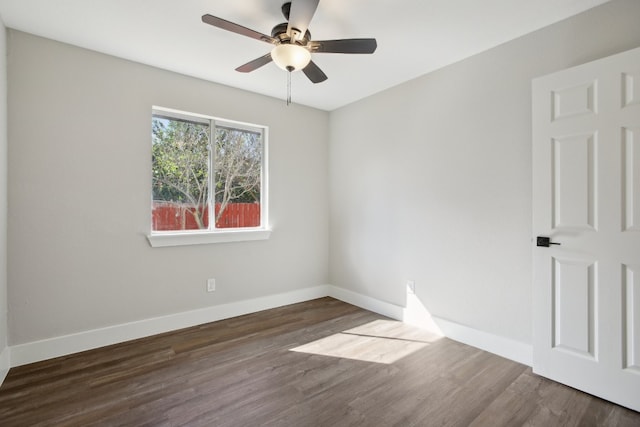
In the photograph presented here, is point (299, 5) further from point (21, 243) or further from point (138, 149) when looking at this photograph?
point (21, 243)

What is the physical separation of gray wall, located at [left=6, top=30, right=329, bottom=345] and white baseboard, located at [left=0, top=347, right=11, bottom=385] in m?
0.09

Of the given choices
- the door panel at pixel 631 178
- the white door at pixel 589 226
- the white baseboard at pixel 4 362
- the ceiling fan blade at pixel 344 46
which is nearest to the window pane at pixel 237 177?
the ceiling fan blade at pixel 344 46

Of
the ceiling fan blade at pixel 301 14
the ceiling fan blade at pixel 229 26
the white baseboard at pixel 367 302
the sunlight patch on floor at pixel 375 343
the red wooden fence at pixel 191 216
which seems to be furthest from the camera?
the white baseboard at pixel 367 302

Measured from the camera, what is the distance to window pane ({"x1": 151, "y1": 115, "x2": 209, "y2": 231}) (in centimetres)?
303

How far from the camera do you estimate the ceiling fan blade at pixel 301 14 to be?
1635 millimetres

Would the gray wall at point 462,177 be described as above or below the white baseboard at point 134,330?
above

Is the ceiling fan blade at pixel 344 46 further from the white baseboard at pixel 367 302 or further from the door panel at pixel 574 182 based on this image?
the white baseboard at pixel 367 302

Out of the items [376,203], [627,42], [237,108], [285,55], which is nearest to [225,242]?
[237,108]

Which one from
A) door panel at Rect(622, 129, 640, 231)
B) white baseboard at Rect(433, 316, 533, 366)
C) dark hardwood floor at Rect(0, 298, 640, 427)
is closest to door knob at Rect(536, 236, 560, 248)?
door panel at Rect(622, 129, 640, 231)

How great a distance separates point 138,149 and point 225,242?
4.10ft

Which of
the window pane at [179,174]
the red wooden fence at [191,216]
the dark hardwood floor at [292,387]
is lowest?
the dark hardwood floor at [292,387]

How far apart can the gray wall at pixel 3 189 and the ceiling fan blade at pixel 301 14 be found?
2167 millimetres

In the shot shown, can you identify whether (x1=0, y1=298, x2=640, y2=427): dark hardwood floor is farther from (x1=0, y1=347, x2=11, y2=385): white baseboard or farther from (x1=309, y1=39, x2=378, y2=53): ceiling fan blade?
(x1=309, y1=39, x2=378, y2=53): ceiling fan blade

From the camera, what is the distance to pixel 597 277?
6.37 feet
